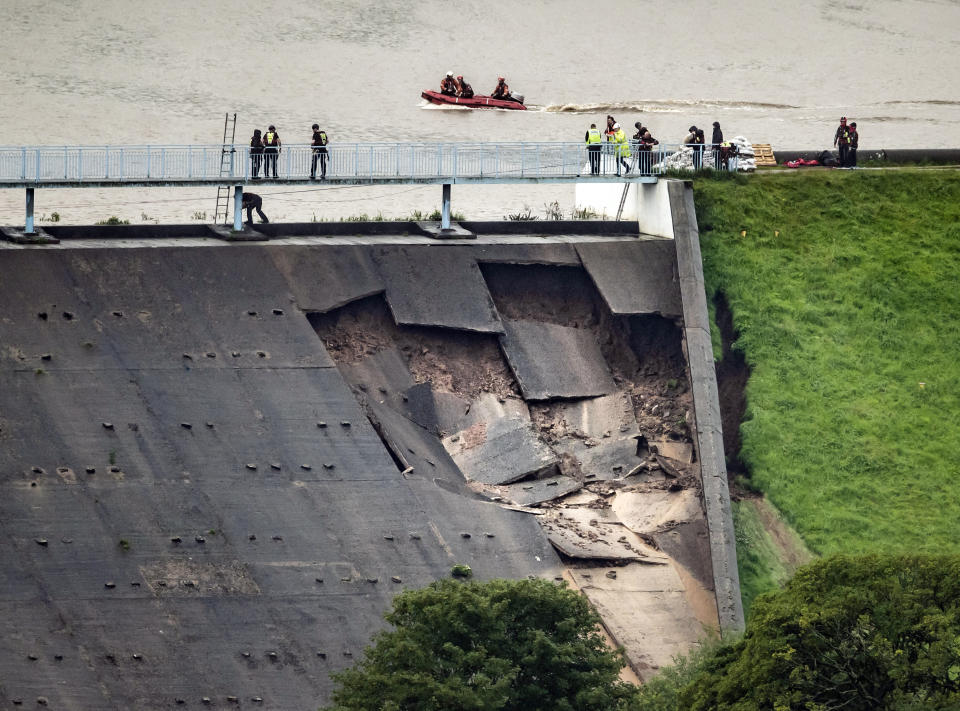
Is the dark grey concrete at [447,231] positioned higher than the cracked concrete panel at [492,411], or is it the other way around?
the dark grey concrete at [447,231]

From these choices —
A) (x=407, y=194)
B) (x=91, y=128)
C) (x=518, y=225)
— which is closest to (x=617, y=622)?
(x=518, y=225)

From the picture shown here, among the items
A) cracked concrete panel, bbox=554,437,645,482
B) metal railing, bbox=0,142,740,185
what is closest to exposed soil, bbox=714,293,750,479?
cracked concrete panel, bbox=554,437,645,482

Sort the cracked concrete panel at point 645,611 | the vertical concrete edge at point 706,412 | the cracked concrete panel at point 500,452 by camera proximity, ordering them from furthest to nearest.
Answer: the cracked concrete panel at point 500,452
the vertical concrete edge at point 706,412
the cracked concrete panel at point 645,611

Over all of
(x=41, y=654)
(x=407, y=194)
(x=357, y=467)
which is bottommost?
(x=41, y=654)

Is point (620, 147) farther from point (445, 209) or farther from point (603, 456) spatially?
point (603, 456)

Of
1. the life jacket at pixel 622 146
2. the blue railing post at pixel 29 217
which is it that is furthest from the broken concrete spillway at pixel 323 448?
the life jacket at pixel 622 146

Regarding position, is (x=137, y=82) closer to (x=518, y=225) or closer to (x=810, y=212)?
(x=518, y=225)

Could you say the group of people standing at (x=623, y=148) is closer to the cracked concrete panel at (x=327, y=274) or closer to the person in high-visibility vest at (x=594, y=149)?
the person in high-visibility vest at (x=594, y=149)
